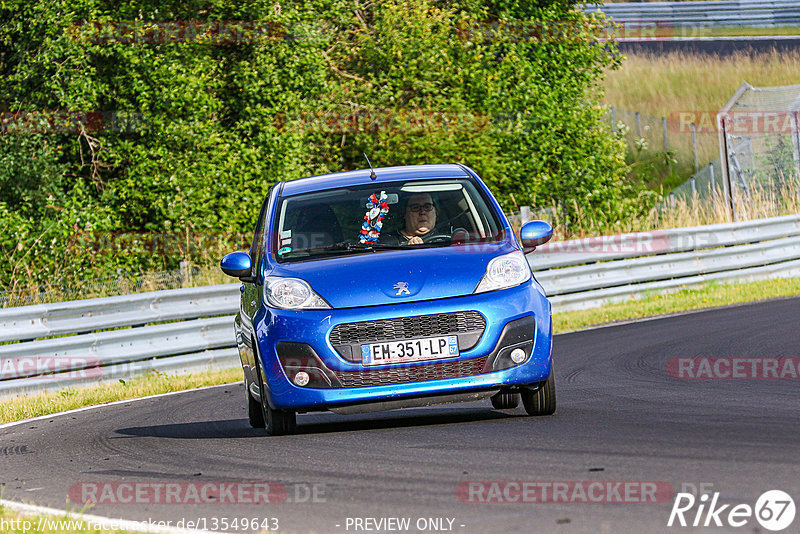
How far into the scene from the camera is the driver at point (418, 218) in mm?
8750

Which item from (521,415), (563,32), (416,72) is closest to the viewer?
(521,415)

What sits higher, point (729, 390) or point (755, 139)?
point (729, 390)

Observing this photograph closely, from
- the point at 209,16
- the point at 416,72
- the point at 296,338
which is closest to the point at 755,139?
the point at 416,72

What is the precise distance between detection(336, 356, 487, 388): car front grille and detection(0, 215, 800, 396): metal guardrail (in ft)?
20.2

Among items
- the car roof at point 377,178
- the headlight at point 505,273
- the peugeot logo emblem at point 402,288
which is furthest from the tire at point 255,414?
the headlight at point 505,273

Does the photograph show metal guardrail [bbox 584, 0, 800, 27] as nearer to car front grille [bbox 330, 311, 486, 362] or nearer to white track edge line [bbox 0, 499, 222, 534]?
car front grille [bbox 330, 311, 486, 362]

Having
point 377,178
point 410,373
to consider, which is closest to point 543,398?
→ point 410,373

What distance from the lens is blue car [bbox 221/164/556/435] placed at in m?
7.71

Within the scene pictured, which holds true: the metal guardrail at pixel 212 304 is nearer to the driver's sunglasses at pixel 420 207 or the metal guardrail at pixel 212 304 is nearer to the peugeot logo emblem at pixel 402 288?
the driver's sunglasses at pixel 420 207

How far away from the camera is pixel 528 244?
8.68m

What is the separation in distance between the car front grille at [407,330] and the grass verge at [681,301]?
8.54 meters

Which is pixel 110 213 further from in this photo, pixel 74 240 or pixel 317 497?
pixel 317 497

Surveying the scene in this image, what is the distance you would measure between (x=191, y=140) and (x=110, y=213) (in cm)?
199

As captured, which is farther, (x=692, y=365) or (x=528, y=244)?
(x=692, y=365)
